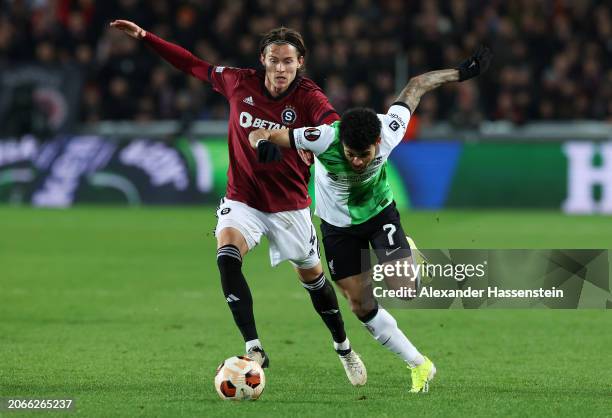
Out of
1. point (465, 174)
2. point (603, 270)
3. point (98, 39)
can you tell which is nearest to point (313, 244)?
point (603, 270)

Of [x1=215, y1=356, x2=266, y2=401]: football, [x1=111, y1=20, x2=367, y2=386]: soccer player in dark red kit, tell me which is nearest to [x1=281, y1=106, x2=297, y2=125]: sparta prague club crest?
[x1=111, y1=20, x2=367, y2=386]: soccer player in dark red kit

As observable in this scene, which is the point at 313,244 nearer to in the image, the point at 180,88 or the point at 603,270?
the point at 603,270

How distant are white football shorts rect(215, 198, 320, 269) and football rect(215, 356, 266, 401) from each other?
4.14 feet

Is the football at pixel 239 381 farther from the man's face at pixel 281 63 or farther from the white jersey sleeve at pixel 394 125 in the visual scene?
the man's face at pixel 281 63

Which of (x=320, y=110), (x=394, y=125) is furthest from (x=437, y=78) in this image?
(x=320, y=110)

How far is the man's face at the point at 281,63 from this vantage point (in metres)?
7.94

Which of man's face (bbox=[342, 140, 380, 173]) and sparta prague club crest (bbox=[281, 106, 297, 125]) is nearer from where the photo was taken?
man's face (bbox=[342, 140, 380, 173])

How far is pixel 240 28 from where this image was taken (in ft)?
74.4

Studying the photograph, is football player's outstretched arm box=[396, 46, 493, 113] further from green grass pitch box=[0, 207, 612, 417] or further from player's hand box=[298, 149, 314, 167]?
green grass pitch box=[0, 207, 612, 417]

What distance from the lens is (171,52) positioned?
8.47m

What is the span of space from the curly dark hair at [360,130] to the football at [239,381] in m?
1.44

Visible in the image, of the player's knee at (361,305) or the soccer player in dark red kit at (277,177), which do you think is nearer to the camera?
the player's knee at (361,305)

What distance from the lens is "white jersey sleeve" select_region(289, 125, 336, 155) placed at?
7141 millimetres

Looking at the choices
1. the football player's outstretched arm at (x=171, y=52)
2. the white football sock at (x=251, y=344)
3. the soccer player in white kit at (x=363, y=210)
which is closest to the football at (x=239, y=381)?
the white football sock at (x=251, y=344)
